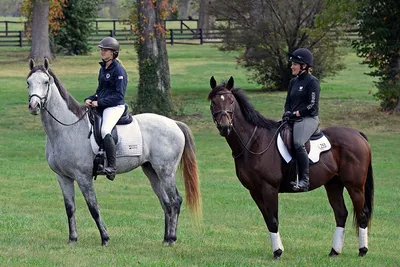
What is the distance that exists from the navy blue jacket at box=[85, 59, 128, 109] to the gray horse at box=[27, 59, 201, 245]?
1.23 ft

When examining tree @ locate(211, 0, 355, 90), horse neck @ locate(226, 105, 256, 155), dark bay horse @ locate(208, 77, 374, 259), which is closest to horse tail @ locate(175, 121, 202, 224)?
dark bay horse @ locate(208, 77, 374, 259)

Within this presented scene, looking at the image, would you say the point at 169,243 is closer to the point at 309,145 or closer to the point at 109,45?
the point at 309,145

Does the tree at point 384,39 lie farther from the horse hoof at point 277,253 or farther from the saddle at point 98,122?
the horse hoof at point 277,253

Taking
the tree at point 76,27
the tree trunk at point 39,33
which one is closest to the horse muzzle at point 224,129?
the tree trunk at point 39,33

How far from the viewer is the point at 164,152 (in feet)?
37.0

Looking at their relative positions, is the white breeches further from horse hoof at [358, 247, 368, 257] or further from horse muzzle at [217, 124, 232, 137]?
horse hoof at [358, 247, 368, 257]

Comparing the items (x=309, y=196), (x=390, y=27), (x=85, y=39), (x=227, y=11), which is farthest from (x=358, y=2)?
(x=85, y=39)

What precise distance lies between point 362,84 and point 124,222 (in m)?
33.2

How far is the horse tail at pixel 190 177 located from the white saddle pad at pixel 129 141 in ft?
2.57

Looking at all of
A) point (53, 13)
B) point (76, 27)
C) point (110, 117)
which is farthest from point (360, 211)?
point (76, 27)

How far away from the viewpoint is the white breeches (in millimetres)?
10773

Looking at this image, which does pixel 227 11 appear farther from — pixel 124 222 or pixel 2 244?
pixel 2 244

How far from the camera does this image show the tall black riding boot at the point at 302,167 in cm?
1010

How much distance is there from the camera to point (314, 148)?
1038 centimetres
